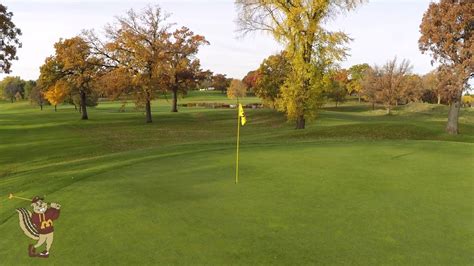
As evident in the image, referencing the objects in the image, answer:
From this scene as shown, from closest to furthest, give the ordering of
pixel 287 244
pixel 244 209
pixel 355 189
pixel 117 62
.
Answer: pixel 287 244 < pixel 244 209 < pixel 355 189 < pixel 117 62

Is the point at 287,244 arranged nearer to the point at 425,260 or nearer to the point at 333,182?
the point at 425,260

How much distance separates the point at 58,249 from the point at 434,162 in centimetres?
1232

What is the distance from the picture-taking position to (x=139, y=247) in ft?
20.2

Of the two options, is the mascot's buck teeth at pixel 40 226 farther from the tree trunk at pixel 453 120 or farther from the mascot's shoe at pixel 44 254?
the tree trunk at pixel 453 120

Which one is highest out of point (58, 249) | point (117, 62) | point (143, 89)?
point (117, 62)

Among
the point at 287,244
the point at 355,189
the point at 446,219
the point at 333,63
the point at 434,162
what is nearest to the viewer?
the point at 287,244

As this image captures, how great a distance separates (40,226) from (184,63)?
164ft

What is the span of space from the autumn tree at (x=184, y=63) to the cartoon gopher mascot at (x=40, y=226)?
147 feet

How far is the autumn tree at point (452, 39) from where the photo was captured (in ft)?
87.3

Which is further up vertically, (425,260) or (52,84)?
(52,84)

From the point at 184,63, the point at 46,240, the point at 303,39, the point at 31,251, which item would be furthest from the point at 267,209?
the point at 184,63

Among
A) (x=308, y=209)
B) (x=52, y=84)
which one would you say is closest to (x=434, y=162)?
(x=308, y=209)

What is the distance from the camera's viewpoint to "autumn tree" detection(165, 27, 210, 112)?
182 feet

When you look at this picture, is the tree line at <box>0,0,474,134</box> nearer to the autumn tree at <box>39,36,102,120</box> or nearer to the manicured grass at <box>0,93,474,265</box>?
the autumn tree at <box>39,36,102,120</box>
